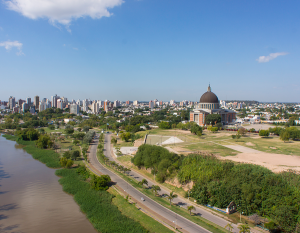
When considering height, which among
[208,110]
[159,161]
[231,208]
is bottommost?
[231,208]

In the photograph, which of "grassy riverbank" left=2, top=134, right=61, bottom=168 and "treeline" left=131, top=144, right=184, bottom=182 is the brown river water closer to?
"grassy riverbank" left=2, top=134, right=61, bottom=168

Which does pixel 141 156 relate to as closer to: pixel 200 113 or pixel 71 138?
pixel 71 138

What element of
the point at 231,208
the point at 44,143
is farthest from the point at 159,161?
the point at 44,143

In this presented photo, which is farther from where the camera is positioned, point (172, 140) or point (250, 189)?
point (172, 140)

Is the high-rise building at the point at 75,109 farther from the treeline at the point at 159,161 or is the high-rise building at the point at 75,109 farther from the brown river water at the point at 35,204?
the treeline at the point at 159,161

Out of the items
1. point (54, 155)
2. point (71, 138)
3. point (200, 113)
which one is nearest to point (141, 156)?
point (54, 155)

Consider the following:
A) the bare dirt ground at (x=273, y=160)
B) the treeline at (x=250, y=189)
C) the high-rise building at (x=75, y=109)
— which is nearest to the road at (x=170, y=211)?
the treeline at (x=250, y=189)

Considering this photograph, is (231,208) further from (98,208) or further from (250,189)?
(98,208)
